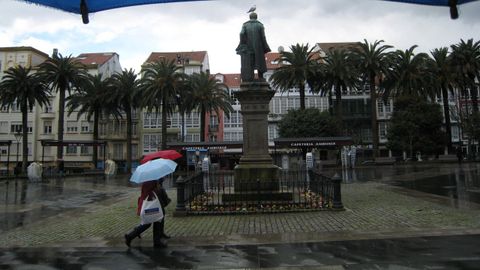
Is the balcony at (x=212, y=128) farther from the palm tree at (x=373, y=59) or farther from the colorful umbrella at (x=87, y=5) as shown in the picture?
the colorful umbrella at (x=87, y=5)

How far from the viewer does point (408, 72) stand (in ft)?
172

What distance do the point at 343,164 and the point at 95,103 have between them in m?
33.1

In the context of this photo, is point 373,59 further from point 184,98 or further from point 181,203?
point 181,203

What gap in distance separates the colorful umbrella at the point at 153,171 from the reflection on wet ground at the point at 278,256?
131 cm

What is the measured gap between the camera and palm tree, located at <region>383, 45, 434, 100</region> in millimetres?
52375

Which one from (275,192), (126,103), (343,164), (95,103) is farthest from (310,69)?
(275,192)

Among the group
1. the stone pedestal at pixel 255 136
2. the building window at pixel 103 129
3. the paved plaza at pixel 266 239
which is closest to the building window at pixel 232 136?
the building window at pixel 103 129

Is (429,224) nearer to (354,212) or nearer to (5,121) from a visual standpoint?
(354,212)

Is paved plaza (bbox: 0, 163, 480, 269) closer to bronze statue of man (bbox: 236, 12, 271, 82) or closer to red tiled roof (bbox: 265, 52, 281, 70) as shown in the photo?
bronze statue of man (bbox: 236, 12, 271, 82)

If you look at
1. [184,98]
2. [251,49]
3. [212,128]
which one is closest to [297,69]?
[184,98]

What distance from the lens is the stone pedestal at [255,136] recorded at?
532 inches

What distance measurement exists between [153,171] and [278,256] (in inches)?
104

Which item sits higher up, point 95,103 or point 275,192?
point 95,103

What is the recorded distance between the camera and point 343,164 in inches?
1887
